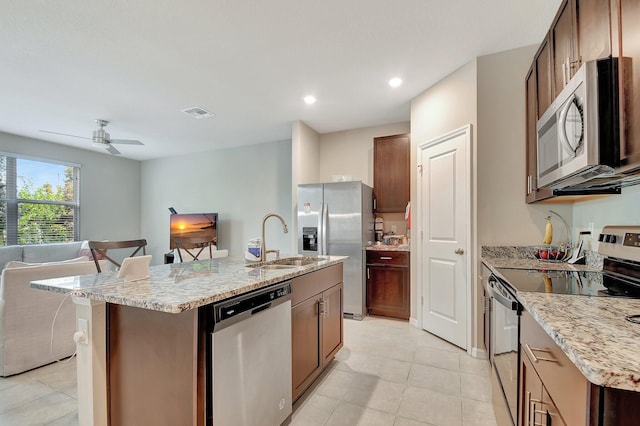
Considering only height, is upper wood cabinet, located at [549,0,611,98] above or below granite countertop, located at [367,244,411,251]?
above

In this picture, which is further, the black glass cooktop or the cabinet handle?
the black glass cooktop

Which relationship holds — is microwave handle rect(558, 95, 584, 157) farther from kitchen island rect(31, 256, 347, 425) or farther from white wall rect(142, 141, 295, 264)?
white wall rect(142, 141, 295, 264)

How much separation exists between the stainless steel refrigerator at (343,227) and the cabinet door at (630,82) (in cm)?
277

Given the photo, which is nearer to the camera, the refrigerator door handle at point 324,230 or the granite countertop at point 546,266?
the granite countertop at point 546,266

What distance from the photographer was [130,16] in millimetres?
2105

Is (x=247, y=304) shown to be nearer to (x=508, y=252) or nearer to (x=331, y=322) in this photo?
(x=331, y=322)

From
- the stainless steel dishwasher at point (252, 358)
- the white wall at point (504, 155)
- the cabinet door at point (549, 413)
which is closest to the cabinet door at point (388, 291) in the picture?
the white wall at point (504, 155)

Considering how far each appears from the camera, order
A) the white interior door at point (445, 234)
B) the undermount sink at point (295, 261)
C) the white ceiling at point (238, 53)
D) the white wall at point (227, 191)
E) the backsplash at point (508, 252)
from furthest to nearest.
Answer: the white wall at point (227, 191), the white interior door at point (445, 234), the backsplash at point (508, 252), the undermount sink at point (295, 261), the white ceiling at point (238, 53)

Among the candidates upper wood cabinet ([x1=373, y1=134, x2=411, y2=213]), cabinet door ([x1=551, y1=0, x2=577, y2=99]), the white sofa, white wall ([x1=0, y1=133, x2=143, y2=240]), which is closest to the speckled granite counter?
cabinet door ([x1=551, y1=0, x2=577, y2=99])

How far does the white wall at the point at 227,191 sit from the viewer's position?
535cm

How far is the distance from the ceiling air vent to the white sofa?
2.26 meters

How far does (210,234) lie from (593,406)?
18.8 ft

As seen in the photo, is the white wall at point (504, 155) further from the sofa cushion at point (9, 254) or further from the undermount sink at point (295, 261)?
the sofa cushion at point (9, 254)

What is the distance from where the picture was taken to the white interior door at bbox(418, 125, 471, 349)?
9.18ft
